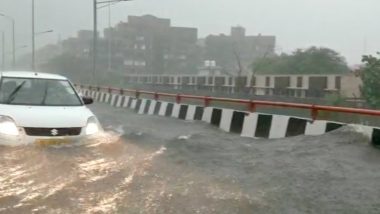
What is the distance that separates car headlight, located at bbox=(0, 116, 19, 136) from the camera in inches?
324

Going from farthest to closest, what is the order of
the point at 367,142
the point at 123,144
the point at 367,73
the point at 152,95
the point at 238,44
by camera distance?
the point at 238,44 < the point at 367,73 < the point at 152,95 < the point at 123,144 < the point at 367,142

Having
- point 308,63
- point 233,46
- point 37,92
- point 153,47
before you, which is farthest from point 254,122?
point 153,47

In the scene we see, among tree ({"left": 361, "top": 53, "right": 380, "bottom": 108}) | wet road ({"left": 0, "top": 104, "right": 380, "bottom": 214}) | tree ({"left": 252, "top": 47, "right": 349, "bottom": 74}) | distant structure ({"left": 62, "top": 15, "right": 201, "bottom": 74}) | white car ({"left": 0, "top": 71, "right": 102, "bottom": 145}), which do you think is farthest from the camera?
distant structure ({"left": 62, "top": 15, "right": 201, "bottom": 74})

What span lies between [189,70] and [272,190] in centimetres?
8792

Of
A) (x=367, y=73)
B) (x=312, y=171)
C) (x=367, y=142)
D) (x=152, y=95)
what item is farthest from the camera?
(x=367, y=73)

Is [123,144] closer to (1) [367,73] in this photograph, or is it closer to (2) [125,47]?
(1) [367,73]

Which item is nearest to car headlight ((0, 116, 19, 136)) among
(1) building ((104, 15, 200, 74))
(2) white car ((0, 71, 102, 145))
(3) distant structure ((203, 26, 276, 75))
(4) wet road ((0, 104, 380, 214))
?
(2) white car ((0, 71, 102, 145))

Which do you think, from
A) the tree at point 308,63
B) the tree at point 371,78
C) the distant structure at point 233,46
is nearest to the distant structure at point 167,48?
the distant structure at point 233,46

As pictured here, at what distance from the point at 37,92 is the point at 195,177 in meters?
4.26

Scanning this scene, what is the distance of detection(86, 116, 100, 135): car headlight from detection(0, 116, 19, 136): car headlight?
1.06m

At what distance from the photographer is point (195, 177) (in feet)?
22.0

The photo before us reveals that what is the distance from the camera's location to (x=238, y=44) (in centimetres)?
8938

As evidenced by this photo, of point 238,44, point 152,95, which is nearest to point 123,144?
point 152,95

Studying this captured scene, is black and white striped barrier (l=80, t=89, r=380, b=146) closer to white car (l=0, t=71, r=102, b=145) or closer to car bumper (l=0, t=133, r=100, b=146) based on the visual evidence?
white car (l=0, t=71, r=102, b=145)
